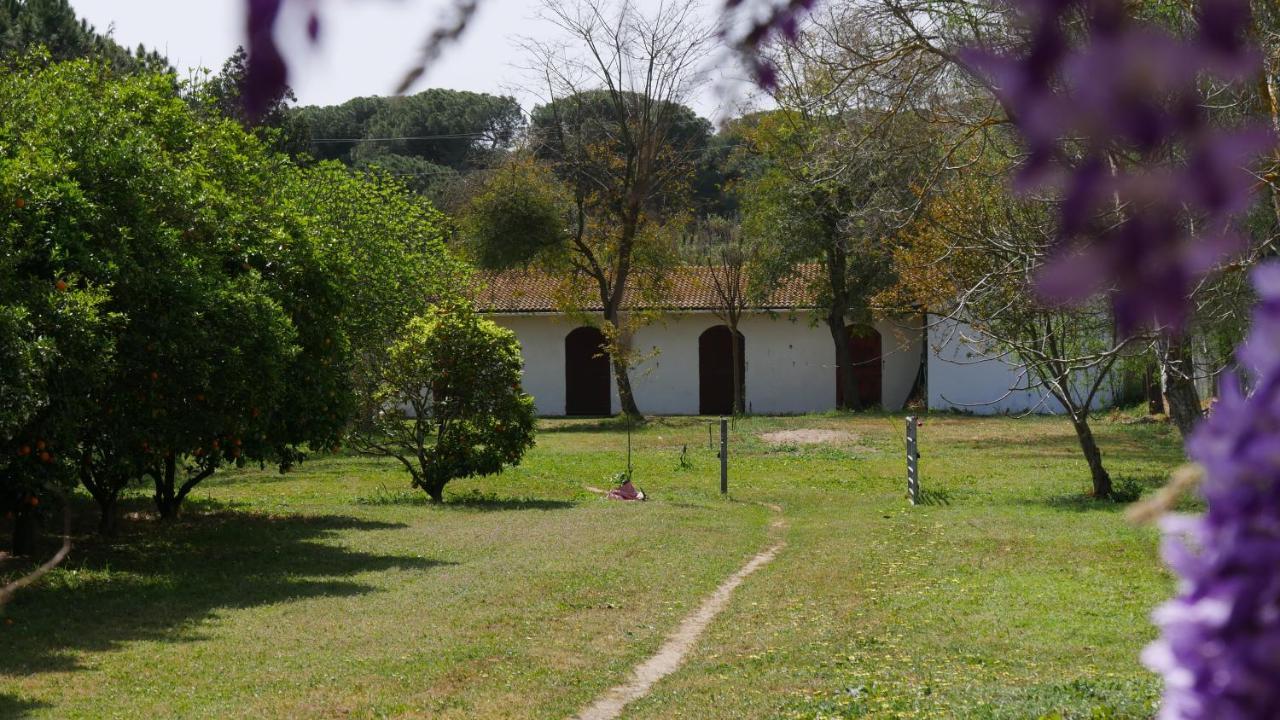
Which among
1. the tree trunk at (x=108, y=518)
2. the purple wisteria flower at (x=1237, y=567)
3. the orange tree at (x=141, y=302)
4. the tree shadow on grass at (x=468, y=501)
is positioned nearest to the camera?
the purple wisteria flower at (x=1237, y=567)

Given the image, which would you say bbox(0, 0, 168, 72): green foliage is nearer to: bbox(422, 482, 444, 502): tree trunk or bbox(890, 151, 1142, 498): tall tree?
bbox(422, 482, 444, 502): tree trunk

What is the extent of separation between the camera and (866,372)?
40094 millimetres

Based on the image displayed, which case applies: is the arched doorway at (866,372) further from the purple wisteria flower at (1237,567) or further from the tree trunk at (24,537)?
the purple wisteria flower at (1237,567)

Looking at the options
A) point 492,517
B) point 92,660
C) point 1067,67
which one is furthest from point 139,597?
point 1067,67

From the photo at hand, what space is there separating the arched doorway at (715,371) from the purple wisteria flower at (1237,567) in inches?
1572

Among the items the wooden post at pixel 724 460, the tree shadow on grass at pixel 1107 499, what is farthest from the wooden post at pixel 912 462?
the wooden post at pixel 724 460

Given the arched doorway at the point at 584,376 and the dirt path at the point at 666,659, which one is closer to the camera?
the dirt path at the point at 666,659

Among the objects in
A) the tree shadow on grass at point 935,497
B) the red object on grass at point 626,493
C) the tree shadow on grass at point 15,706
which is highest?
the red object on grass at point 626,493

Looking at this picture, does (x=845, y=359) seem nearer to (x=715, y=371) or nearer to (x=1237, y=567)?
(x=715, y=371)

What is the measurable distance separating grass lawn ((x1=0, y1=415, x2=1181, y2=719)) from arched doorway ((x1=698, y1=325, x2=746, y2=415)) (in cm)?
1978

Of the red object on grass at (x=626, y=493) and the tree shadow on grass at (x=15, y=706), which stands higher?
the red object on grass at (x=626, y=493)

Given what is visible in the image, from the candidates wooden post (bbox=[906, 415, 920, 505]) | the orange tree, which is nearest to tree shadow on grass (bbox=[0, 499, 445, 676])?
the orange tree

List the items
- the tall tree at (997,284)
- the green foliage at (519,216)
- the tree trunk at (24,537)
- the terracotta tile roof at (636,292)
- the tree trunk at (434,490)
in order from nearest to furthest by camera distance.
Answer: the tall tree at (997,284)
the tree trunk at (24,537)
the tree trunk at (434,490)
the green foliage at (519,216)
the terracotta tile roof at (636,292)

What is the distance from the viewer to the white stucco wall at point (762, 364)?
4012cm
